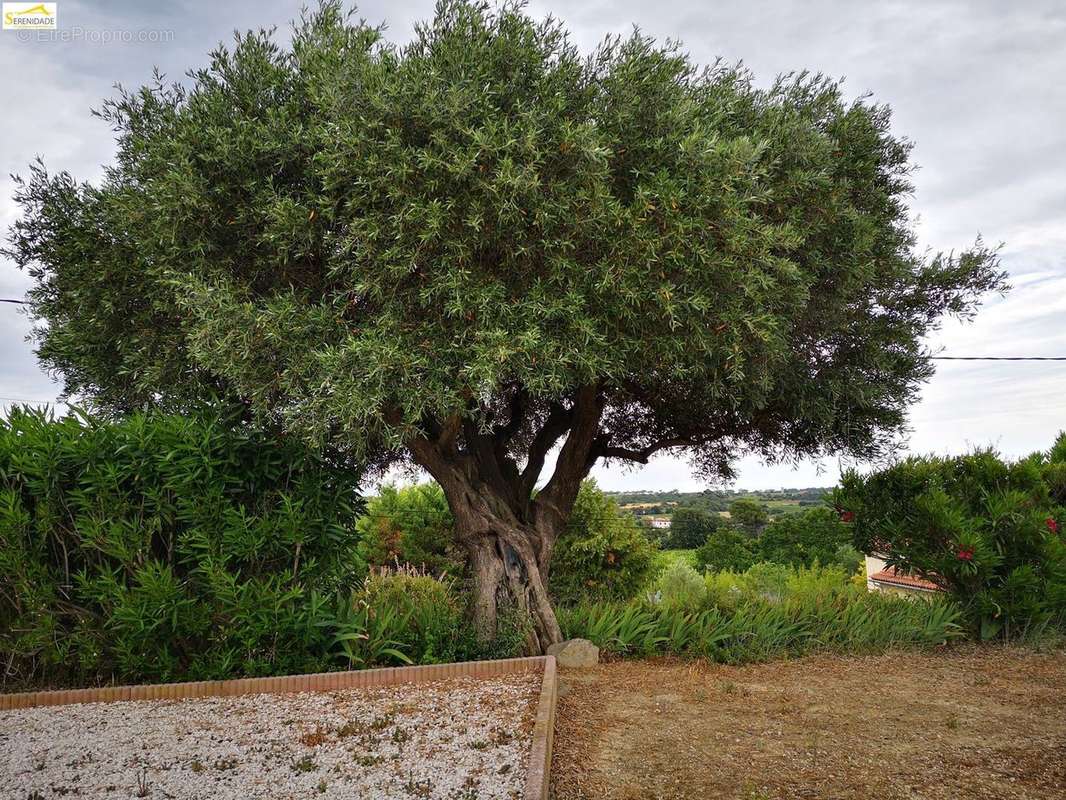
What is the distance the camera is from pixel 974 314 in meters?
9.99

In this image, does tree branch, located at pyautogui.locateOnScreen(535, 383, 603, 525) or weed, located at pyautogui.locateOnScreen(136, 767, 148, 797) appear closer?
weed, located at pyautogui.locateOnScreen(136, 767, 148, 797)

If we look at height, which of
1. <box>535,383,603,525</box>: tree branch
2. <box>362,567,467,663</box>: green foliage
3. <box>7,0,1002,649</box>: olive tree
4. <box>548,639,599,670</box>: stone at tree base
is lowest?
<box>548,639,599,670</box>: stone at tree base

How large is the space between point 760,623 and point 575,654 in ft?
7.50

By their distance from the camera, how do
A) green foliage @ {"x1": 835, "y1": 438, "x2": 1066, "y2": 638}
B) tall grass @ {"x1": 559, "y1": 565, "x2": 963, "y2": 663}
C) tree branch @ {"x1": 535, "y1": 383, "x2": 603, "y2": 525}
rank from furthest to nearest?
tree branch @ {"x1": 535, "y1": 383, "x2": 603, "y2": 525} → green foliage @ {"x1": 835, "y1": 438, "x2": 1066, "y2": 638} → tall grass @ {"x1": 559, "y1": 565, "x2": 963, "y2": 663}

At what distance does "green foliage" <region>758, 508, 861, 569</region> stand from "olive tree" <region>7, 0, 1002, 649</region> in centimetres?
2352

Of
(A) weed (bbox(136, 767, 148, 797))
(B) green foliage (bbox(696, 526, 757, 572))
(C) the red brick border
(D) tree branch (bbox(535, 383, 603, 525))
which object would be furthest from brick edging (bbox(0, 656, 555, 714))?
(B) green foliage (bbox(696, 526, 757, 572))

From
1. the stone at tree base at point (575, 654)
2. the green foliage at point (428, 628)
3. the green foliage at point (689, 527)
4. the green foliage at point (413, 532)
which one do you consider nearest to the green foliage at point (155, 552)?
the green foliage at point (428, 628)

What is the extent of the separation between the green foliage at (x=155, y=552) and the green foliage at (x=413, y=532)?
6331 millimetres

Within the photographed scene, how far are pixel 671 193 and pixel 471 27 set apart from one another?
2.45 meters

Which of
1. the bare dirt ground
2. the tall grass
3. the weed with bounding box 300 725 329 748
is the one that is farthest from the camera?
the tall grass

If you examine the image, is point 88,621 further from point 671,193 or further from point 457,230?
point 671,193

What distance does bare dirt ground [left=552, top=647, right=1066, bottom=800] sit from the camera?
4.58 m

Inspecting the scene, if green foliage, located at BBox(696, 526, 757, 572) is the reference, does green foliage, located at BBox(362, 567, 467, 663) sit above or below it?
above

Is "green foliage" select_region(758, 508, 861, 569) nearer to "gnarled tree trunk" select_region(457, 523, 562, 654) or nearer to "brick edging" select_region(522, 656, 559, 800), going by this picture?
"gnarled tree trunk" select_region(457, 523, 562, 654)
